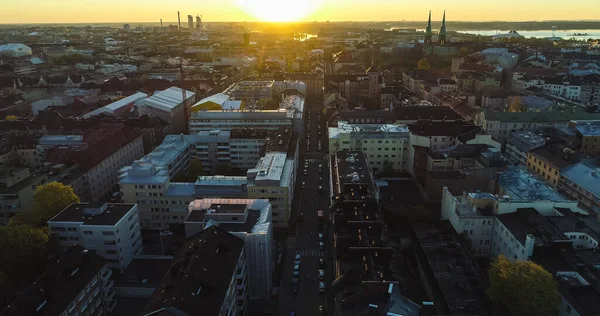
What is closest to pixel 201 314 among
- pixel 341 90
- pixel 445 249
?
pixel 445 249

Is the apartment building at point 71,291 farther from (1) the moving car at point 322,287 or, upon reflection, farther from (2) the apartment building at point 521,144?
(2) the apartment building at point 521,144

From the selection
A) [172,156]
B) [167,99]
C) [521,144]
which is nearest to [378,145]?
[521,144]

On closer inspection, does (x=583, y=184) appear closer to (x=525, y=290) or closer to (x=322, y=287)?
(x=525, y=290)

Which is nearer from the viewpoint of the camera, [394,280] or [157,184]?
[394,280]

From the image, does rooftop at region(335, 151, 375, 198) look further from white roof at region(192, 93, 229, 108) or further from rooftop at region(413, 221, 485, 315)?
white roof at region(192, 93, 229, 108)

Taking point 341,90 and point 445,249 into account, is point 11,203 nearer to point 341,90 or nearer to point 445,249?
point 445,249

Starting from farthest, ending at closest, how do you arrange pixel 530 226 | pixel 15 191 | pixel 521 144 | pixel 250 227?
pixel 521 144, pixel 15 191, pixel 530 226, pixel 250 227

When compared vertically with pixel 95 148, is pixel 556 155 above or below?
below

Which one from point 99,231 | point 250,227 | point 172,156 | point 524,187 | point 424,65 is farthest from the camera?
point 424,65
